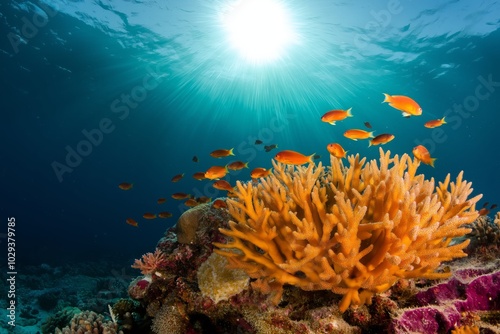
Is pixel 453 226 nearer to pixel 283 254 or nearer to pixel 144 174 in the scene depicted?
pixel 283 254

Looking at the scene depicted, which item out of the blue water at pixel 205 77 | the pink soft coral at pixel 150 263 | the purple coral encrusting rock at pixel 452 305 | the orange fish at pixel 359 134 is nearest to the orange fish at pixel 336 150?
the orange fish at pixel 359 134

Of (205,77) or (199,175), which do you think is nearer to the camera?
(199,175)

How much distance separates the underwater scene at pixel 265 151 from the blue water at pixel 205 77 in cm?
23

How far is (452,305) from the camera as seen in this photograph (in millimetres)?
2412

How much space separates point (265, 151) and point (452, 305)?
1175 centimetres

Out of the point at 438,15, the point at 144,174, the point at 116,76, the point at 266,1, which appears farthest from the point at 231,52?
the point at 144,174

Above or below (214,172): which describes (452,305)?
below

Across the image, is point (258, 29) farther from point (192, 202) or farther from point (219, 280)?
point (219, 280)

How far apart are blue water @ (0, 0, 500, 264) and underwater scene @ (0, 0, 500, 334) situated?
0.76 ft

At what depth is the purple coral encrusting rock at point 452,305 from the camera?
2.33 meters

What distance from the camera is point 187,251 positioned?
14.6 feet

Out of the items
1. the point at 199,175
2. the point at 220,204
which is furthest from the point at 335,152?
the point at 199,175

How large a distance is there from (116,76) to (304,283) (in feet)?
114

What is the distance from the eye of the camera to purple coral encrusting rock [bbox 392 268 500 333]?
7.64 ft
